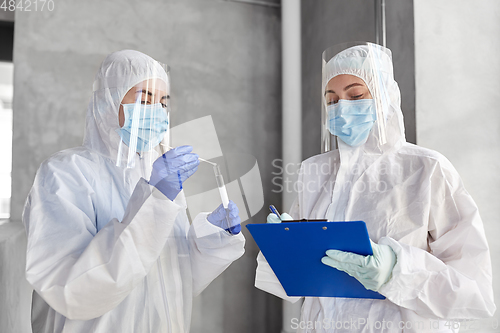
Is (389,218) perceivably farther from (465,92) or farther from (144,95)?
(465,92)

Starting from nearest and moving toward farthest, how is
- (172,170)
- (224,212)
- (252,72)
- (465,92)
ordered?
(172,170) → (224,212) → (465,92) → (252,72)

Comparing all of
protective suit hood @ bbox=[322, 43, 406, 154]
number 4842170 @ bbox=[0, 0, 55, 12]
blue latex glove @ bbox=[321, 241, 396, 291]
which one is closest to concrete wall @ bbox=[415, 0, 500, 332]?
protective suit hood @ bbox=[322, 43, 406, 154]

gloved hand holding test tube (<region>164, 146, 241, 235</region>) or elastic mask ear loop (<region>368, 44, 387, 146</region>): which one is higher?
elastic mask ear loop (<region>368, 44, 387, 146</region>)

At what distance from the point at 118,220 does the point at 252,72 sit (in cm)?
97

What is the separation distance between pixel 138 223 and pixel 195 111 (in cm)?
55

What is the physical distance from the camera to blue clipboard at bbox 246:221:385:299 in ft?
2.70

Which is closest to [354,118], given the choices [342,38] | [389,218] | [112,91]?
[389,218]

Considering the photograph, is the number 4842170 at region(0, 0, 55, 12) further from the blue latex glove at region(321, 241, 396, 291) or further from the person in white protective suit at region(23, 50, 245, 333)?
the blue latex glove at region(321, 241, 396, 291)

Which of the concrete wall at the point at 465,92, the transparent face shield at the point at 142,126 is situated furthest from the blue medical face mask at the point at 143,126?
the concrete wall at the point at 465,92

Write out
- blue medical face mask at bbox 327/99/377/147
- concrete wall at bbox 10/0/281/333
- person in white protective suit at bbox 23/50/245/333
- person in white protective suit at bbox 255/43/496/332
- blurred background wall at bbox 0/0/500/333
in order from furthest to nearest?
concrete wall at bbox 10/0/281/333, blurred background wall at bbox 0/0/500/333, blue medical face mask at bbox 327/99/377/147, person in white protective suit at bbox 255/43/496/332, person in white protective suit at bbox 23/50/245/333

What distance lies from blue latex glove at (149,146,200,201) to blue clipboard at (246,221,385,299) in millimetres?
196

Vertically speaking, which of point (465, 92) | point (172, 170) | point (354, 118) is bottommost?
point (172, 170)

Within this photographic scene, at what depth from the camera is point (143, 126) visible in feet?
2.75

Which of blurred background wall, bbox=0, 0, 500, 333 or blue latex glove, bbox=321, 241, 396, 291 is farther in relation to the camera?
blurred background wall, bbox=0, 0, 500, 333
